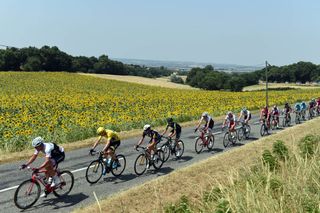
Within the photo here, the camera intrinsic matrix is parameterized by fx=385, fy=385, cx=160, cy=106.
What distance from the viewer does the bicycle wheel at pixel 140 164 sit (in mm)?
13837

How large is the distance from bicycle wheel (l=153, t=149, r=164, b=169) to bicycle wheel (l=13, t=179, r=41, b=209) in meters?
5.05

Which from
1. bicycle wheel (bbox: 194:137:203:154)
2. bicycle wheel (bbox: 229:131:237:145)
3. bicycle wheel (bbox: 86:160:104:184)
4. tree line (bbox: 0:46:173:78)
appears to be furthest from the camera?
tree line (bbox: 0:46:173:78)

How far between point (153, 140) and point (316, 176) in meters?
8.30

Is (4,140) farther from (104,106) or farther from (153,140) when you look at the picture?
(104,106)

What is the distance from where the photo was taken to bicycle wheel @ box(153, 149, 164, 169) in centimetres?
1460

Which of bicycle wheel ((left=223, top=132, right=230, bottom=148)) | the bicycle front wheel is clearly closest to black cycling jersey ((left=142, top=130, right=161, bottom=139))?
bicycle wheel ((left=223, top=132, right=230, bottom=148))

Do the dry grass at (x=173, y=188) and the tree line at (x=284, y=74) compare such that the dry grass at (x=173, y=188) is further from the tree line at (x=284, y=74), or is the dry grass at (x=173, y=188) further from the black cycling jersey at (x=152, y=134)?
the tree line at (x=284, y=74)

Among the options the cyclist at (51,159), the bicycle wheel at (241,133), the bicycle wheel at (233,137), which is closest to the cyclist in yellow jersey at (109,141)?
the cyclist at (51,159)

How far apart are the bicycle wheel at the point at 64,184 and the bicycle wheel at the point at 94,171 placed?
2.45ft

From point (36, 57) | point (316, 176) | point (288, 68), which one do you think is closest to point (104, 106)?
point (316, 176)

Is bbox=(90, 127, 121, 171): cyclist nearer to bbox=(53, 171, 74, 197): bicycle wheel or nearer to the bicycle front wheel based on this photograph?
bbox=(53, 171, 74, 197): bicycle wheel

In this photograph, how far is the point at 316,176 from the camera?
21.6 feet

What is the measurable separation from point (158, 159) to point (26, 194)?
567 centimetres

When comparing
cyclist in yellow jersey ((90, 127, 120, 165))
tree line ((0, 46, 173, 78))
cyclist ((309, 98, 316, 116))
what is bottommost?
cyclist ((309, 98, 316, 116))
